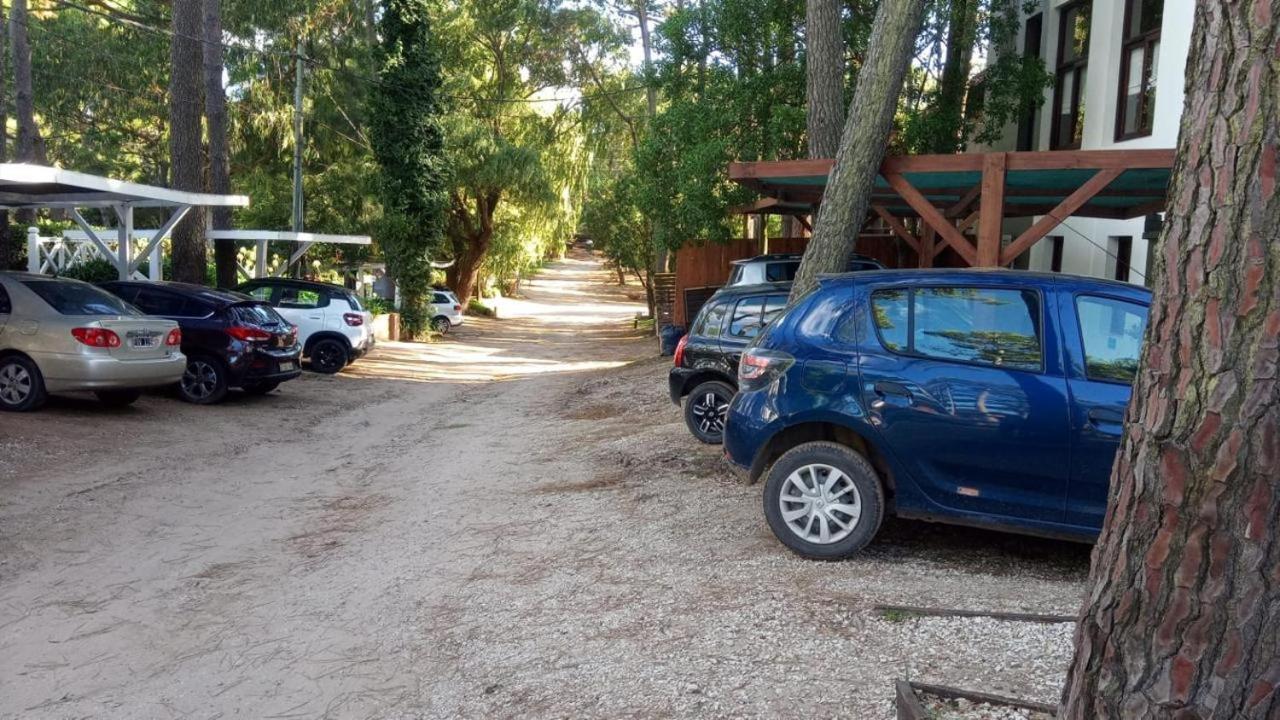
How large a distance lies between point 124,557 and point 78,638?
5.31 feet

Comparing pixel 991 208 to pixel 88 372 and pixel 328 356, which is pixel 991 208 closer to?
pixel 88 372

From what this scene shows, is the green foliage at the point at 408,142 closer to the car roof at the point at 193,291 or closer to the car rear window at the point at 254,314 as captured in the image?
the car rear window at the point at 254,314

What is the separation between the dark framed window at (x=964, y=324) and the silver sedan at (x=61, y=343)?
30.2 ft

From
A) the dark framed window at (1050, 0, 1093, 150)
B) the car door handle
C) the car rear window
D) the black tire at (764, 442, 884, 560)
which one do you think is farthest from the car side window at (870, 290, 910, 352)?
the dark framed window at (1050, 0, 1093, 150)

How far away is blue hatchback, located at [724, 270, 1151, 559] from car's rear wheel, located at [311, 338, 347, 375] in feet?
47.8

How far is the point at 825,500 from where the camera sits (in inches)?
243

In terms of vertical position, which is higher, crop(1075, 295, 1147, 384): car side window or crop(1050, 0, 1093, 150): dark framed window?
crop(1050, 0, 1093, 150): dark framed window

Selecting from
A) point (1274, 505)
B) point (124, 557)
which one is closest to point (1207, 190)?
point (1274, 505)

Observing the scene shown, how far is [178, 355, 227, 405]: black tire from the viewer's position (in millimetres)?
14172

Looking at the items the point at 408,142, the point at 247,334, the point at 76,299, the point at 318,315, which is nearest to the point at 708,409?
the point at 247,334

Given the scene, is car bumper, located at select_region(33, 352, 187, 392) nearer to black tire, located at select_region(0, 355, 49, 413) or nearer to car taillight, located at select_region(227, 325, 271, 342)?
black tire, located at select_region(0, 355, 49, 413)

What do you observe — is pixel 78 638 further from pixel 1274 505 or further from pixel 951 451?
pixel 1274 505

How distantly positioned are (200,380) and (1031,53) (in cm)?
1468

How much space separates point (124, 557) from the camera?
7156 mm
